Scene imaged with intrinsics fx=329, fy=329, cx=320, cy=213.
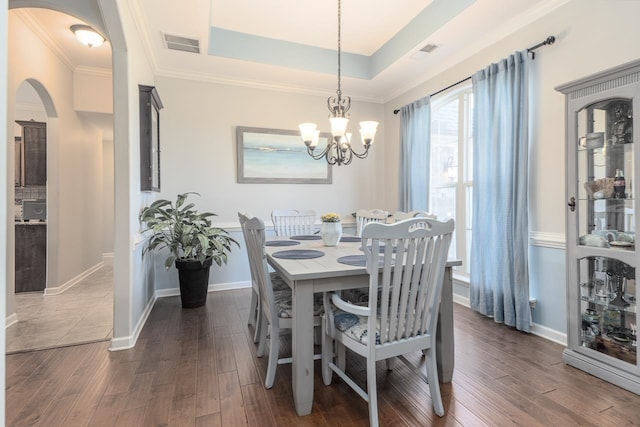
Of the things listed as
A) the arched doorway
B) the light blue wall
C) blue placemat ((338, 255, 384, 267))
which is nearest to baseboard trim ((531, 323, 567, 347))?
the light blue wall

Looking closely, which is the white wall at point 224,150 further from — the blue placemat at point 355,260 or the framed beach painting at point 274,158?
the blue placemat at point 355,260

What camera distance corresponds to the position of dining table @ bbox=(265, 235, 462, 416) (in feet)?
5.74

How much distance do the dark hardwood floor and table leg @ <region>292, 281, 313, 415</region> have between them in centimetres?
9

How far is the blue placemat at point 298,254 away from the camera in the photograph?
7.36ft

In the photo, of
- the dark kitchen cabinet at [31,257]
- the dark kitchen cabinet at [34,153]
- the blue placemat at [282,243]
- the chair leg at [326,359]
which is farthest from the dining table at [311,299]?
the dark kitchen cabinet at [34,153]

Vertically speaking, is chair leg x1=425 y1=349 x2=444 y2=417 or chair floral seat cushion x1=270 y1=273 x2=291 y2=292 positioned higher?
chair floral seat cushion x1=270 y1=273 x2=291 y2=292

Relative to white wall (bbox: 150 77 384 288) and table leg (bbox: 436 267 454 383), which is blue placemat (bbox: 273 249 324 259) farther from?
white wall (bbox: 150 77 384 288)

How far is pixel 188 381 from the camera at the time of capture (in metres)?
2.07

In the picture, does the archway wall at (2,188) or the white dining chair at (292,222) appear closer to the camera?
the archway wall at (2,188)

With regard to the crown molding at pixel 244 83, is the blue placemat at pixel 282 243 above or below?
below

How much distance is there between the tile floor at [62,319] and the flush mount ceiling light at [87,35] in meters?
2.75

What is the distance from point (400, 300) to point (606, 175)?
1.71 metres

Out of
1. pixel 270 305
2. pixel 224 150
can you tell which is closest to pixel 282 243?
pixel 270 305

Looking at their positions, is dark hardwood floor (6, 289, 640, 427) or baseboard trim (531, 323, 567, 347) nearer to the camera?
dark hardwood floor (6, 289, 640, 427)
